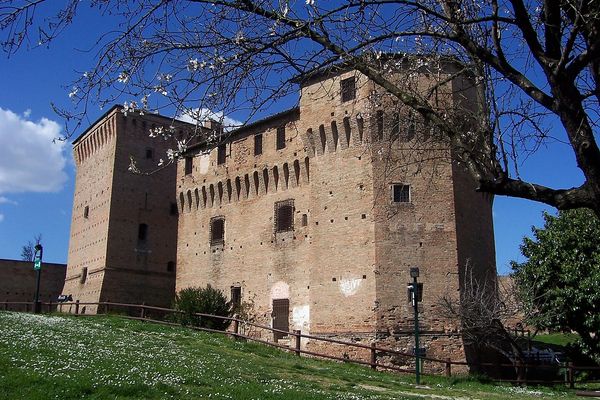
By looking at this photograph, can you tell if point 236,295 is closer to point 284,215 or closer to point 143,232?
point 284,215

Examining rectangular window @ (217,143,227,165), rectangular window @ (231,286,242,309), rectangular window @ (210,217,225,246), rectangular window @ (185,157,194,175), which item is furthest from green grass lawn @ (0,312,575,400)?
rectangular window @ (185,157,194,175)

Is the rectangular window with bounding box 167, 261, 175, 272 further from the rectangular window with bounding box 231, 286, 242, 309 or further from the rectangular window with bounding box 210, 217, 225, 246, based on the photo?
the rectangular window with bounding box 231, 286, 242, 309

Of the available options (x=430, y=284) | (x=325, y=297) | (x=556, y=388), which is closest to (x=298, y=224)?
(x=325, y=297)

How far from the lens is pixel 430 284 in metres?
22.4

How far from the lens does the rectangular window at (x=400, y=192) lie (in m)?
23.4

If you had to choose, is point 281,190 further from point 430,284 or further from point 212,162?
point 430,284

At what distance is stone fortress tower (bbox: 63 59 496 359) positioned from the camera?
73.4 feet

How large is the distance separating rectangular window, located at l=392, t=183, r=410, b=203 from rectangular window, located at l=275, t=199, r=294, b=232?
560 cm

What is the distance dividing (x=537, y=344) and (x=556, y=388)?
12.3 metres

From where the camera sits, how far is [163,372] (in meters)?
11.3

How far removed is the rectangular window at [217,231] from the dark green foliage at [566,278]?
1426 centimetres

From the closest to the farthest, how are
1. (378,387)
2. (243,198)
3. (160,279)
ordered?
(378,387)
(243,198)
(160,279)

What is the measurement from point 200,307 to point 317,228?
552 cm

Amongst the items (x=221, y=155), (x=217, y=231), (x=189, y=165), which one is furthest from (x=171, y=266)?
(x=221, y=155)
